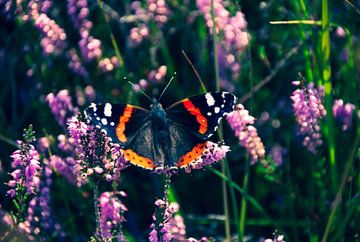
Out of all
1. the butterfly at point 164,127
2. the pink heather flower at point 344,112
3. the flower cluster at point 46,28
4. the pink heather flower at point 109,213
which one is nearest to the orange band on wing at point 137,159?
the butterfly at point 164,127

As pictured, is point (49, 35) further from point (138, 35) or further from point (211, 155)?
point (211, 155)

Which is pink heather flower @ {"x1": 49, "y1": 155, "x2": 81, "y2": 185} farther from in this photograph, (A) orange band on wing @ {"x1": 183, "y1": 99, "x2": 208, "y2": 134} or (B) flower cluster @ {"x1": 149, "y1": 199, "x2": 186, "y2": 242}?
(B) flower cluster @ {"x1": 149, "y1": 199, "x2": 186, "y2": 242}

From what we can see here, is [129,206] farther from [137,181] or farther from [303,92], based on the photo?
[303,92]

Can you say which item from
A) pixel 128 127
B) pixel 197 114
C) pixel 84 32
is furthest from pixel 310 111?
pixel 84 32

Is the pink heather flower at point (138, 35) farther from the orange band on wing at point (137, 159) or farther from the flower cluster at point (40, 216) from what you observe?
the orange band on wing at point (137, 159)

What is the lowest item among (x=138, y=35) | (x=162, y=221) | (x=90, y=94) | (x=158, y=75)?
(x=162, y=221)

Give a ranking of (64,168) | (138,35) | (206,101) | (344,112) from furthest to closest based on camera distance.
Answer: (138,35) → (344,112) → (64,168) → (206,101)

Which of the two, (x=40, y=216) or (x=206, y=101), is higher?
(x=206, y=101)

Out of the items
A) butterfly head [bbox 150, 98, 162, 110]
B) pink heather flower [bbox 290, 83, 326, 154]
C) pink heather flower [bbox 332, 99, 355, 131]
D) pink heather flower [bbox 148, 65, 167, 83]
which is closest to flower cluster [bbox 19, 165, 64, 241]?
A: butterfly head [bbox 150, 98, 162, 110]
